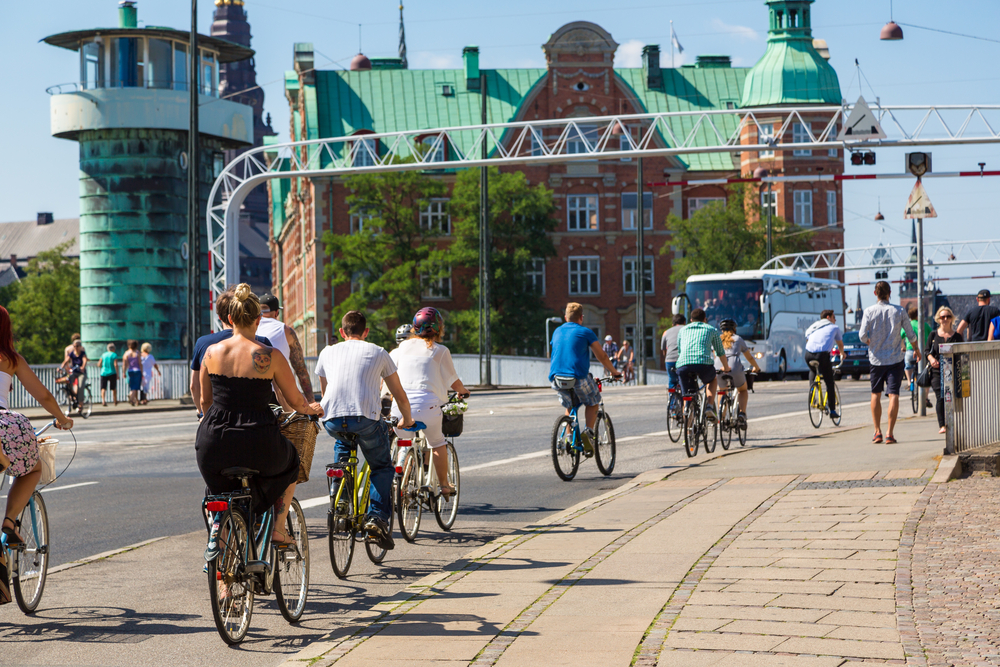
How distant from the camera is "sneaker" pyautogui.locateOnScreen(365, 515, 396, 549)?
7.93m


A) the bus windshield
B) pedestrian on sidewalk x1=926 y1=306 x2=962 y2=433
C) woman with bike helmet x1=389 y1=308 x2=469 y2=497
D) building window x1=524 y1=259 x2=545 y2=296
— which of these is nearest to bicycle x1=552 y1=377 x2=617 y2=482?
woman with bike helmet x1=389 y1=308 x2=469 y2=497

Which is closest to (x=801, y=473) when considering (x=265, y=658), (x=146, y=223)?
(x=265, y=658)

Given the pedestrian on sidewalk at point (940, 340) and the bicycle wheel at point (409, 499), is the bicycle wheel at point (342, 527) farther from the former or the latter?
the pedestrian on sidewalk at point (940, 340)

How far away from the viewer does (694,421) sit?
584 inches

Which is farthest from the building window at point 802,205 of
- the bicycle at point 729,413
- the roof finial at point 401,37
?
the bicycle at point 729,413

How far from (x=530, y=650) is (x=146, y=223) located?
47.4 meters

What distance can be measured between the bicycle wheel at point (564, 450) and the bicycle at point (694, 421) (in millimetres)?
A: 2013

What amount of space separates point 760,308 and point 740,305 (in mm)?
658

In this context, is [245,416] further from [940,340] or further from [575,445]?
[940,340]

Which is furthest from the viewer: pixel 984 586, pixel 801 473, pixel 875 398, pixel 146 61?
pixel 146 61

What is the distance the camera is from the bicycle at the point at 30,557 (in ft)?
22.8

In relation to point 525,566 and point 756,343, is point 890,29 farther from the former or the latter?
point 525,566

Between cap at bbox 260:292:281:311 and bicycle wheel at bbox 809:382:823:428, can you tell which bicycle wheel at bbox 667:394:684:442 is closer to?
bicycle wheel at bbox 809:382:823:428

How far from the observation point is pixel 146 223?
50.3 m
